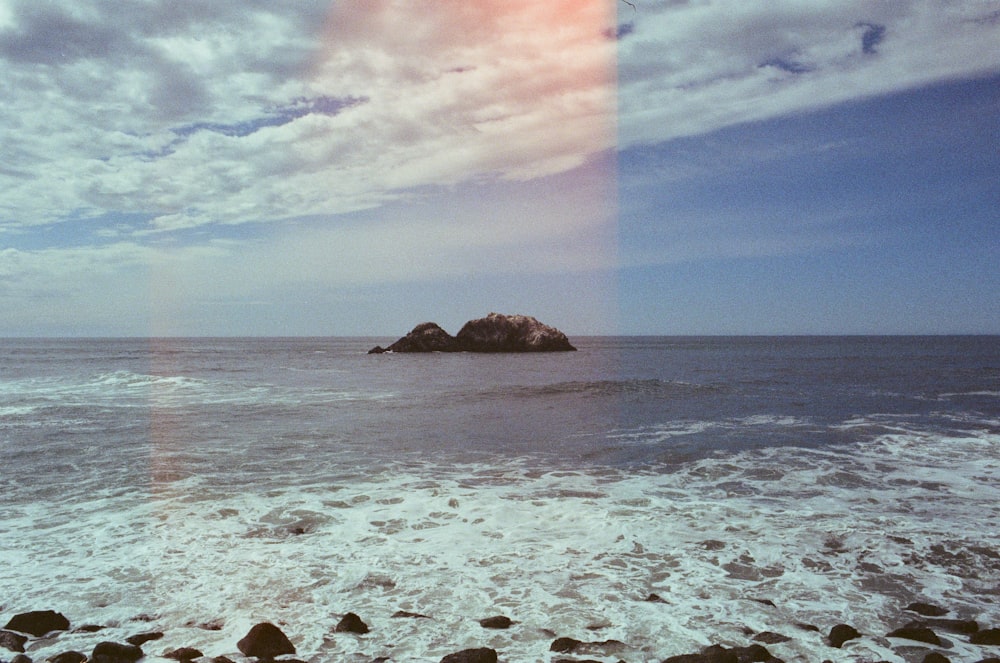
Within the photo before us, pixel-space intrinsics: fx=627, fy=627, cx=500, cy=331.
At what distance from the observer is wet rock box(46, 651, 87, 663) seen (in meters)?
5.48

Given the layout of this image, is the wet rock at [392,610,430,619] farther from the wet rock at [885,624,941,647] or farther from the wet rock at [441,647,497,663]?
the wet rock at [885,624,941,647]

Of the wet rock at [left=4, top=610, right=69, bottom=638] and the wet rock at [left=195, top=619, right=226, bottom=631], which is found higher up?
the wet rock at [left=4, top=610, right=69, bottom=638]

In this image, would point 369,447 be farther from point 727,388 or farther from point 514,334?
point 514,334

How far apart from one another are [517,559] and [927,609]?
4571 mm

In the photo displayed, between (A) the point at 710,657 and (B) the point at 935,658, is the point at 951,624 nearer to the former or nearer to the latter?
(B) the point at 935,658

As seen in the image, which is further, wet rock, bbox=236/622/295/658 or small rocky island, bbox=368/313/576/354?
small rocky island, bbox=368/313/576/354

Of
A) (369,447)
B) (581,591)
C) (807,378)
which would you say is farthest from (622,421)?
(807,378)

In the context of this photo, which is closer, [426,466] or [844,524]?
[844,524]

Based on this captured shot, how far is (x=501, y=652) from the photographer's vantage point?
5.75 metres

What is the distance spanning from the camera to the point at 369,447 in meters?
16.6

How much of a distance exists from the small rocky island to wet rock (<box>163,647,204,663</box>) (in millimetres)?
77854

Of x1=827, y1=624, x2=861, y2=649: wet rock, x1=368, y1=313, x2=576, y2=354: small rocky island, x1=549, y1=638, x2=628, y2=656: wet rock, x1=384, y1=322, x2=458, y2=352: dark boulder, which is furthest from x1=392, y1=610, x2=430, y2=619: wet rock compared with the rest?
x1=384, y1=322, x2=458, y2=352: dark boulder

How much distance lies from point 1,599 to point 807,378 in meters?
44.8

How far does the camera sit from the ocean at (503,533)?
630 centimetres
